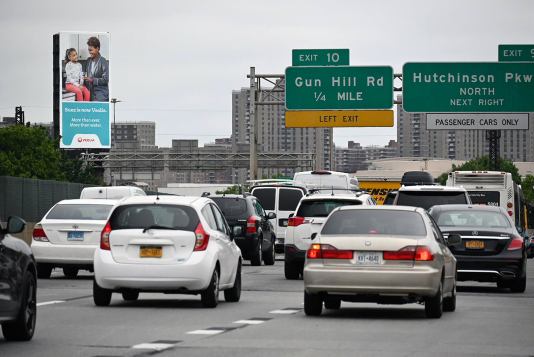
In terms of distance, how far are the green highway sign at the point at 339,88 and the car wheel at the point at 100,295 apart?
110ft

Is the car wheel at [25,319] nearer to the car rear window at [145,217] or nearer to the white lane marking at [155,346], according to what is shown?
the white lane marking at [155,346]

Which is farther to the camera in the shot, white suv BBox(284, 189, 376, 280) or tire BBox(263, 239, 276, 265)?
tire BBox(263, 239, 276, 265)

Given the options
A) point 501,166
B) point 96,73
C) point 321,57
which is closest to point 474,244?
point 321,57

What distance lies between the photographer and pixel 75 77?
99.2 m

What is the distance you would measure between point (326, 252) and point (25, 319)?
15.0ft

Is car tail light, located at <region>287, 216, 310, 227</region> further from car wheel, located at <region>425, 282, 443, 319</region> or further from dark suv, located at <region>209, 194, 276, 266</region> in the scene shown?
car wheel, located at <region>425, 282, 443, 319</region>

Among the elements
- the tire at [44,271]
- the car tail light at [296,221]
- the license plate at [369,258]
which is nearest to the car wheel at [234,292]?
the license plate at [369,258]

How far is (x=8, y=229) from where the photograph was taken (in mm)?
11148

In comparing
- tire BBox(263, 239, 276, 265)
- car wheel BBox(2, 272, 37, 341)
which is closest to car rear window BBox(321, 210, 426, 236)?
car wheel BBox(2, 272, 37, 341)

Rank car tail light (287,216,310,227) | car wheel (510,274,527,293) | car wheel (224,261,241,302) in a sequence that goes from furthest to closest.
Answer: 1. car tail light (287,216,310,227)
2. car wheel (510,274,527,293)
3. car wheel (224,261,241,302)

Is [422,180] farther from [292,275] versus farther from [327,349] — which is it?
[327,349]

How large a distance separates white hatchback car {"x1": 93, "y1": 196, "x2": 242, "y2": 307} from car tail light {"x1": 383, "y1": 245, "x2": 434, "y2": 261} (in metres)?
2.63

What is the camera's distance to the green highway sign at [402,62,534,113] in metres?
49.1

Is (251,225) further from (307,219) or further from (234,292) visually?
(234,292)
